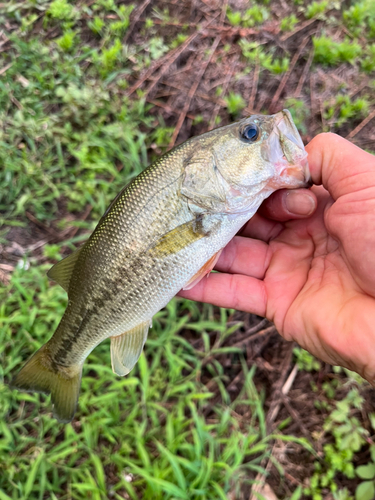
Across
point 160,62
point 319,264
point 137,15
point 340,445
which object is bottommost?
point 340,445

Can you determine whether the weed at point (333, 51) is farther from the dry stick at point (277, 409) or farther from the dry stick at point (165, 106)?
the dry stick at point (277, 409)

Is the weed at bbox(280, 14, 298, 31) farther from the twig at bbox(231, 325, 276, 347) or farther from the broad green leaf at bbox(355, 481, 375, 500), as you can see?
the broad green leaf at bbox(355, 481, 375, 500)

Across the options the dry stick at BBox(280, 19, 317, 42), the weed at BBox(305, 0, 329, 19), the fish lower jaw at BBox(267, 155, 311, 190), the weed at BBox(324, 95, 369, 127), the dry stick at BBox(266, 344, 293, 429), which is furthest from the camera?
the dry stick at BBox(280, 19, 317, 42)

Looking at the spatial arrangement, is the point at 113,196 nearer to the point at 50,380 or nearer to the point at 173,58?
the point at 173,58

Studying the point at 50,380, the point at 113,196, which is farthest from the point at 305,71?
the point at 50,380

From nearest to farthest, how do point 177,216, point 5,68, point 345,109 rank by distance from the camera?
point 177,216, point 345,109, point 5,68

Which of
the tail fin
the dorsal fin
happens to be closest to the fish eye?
the dorsal fin

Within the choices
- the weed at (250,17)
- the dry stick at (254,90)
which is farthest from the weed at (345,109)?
the weed at (250,17)

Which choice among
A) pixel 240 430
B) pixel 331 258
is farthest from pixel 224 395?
pixel 331 258
